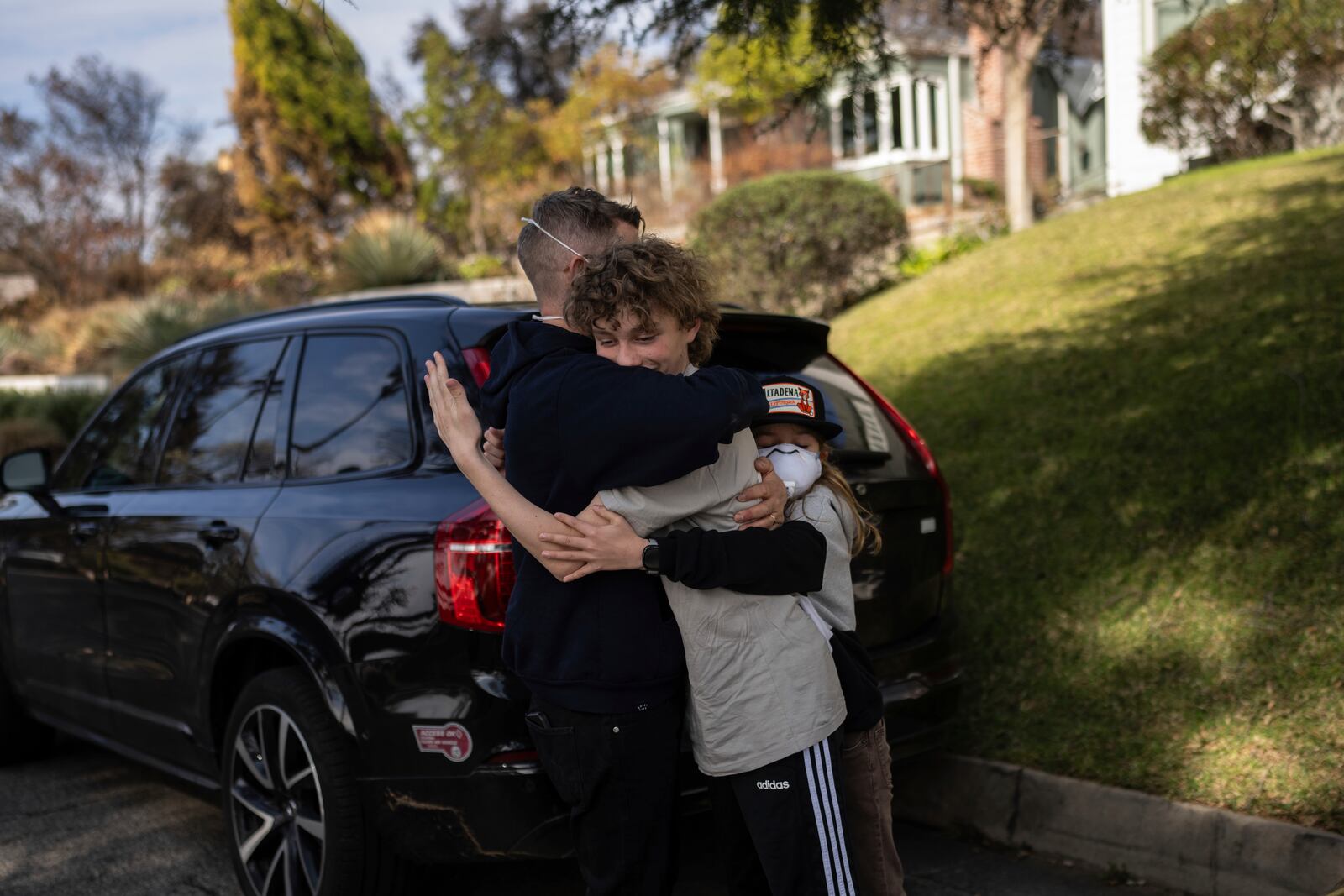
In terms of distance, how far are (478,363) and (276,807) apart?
1.44 metres

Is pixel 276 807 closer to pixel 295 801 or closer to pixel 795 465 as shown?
pixel 295 801

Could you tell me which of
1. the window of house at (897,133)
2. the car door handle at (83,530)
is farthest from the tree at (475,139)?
the car door handle at (83,530)

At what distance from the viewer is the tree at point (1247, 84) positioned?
1288 centimetres

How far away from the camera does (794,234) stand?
12539 millimetres

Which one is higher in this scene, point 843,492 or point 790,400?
point 790,400

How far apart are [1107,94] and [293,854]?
1778cm

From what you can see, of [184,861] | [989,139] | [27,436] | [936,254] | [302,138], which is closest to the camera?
[184,861]

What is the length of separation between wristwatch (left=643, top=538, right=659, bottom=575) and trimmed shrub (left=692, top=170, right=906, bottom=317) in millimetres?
10067

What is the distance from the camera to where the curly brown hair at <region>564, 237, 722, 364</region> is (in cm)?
234

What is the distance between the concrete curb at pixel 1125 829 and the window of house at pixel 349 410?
2278 millimetres

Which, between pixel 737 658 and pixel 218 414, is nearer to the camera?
pixel 737 658

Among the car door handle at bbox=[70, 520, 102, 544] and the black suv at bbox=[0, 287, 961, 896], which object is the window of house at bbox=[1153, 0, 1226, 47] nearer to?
the black suv at bbox=[0, 287, 961, 896]

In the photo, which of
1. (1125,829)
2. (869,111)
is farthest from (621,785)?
(869,111)

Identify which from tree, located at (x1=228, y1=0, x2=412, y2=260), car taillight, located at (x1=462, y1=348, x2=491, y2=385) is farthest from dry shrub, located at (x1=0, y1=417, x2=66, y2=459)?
tree, located at (x1=228, y1=0, x2=412, y2=260)
